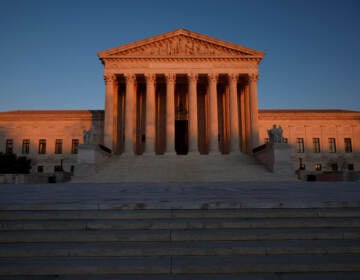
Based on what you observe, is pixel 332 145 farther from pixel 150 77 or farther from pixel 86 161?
pixel 86 161

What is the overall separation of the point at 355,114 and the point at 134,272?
173 ft

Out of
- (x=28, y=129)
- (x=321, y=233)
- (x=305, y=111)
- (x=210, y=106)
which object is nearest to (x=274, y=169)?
(x=210, y=106)

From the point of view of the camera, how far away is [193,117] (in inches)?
1437

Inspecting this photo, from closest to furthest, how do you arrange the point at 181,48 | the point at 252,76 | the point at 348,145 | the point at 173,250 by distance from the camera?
the point at 173,250
the point at 252,76
the point at 181,48
the point at 348,145

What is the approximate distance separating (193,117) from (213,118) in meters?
2.56

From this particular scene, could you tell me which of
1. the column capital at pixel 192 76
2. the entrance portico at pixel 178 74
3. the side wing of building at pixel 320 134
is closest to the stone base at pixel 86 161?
the entrance portico at pixel 178 74

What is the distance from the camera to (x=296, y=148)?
46.8 meters

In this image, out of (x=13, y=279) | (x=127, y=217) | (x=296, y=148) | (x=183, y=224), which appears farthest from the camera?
(x=296, y=148)

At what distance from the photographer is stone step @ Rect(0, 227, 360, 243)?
5.55 metres

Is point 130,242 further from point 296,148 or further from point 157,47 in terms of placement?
point 296,148

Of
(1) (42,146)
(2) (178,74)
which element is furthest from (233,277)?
(1) (42,146)

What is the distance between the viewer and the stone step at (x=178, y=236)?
5.55m

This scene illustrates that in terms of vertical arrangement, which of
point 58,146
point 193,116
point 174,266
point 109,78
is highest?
point 109,78

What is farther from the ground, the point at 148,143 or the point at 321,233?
the point at 148,143
